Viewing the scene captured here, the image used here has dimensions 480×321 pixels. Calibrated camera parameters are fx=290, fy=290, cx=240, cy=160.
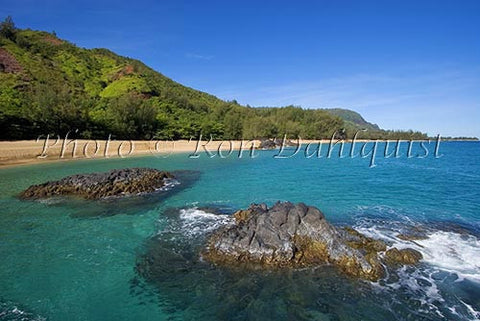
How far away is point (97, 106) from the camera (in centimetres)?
6481

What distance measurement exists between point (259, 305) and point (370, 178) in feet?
93.7

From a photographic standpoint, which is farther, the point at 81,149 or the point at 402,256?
the point at 81,149

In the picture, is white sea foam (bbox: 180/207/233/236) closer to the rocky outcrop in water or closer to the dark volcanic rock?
the rocky outcrop in water

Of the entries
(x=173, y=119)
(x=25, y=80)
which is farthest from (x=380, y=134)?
(x=25, y=80)

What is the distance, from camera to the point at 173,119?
77.2 meters

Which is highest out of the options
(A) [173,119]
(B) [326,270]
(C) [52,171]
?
(A) [173,119]

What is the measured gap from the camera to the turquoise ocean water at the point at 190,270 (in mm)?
8492

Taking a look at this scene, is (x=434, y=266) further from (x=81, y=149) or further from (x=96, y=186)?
(x=81, y=149)

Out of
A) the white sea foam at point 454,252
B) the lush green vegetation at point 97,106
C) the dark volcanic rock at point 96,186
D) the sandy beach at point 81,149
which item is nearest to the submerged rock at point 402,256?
the white sea foam at point 454,252

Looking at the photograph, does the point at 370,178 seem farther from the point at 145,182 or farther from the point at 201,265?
the point at 201,265

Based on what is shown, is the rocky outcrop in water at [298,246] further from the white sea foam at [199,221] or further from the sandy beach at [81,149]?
the sandy beach at [81,149]

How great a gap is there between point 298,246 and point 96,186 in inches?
679

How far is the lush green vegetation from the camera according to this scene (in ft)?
162

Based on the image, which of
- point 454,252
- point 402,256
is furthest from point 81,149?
point 454,252
